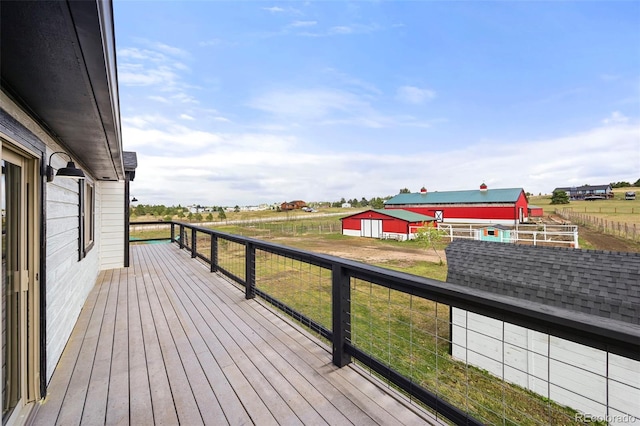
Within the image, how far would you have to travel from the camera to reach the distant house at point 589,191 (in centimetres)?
5488

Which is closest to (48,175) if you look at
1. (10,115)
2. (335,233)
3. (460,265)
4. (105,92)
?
(10,115)

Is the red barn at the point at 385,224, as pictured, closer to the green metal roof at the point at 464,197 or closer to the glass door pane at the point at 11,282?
the green metal roof at the point at 464,197

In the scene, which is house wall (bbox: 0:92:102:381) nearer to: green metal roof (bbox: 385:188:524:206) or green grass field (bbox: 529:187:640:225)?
green metal roof (bbox: 385:188:524:206)

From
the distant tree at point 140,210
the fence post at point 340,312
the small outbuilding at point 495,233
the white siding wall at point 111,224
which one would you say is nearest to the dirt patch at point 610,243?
the small outbuilding at point 495,233

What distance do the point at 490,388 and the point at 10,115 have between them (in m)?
5.59

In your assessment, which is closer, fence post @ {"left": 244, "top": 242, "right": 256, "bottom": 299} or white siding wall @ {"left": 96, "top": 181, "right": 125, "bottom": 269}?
fence post @ {"left": 244, "top": 242, "right": 256, "bottom": 299}

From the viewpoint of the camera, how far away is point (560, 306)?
3.67m

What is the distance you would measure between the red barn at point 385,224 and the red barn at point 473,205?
5412 mm

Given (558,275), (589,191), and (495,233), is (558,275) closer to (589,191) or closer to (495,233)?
(495,233)

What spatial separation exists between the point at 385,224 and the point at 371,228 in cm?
123

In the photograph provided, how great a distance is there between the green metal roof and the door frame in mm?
26801

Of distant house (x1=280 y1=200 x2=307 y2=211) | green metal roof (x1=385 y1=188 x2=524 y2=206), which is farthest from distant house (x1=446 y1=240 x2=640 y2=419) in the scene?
distant house (x1=280 y1=200 x2=307 y2=211)

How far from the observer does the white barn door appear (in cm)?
2105

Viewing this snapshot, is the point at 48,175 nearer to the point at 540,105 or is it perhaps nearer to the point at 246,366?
the point at 246,366
